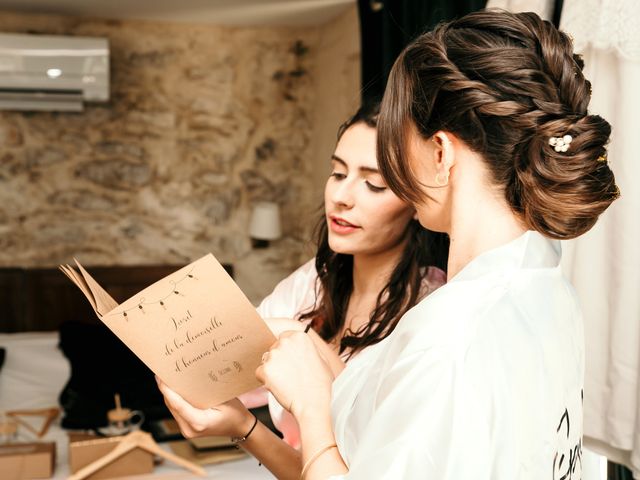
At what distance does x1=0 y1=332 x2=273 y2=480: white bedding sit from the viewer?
1.88 metres

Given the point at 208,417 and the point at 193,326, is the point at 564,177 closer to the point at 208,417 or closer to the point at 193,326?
the point at 193,326

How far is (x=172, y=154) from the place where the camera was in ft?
14.0

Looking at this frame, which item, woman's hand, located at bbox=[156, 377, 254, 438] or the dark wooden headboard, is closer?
woman's hand, located at bbox=[156, 377, 254, 438]

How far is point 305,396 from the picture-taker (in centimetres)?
83

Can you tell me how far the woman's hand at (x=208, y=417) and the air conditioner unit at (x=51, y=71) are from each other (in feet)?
10.4

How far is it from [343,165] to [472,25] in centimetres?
62

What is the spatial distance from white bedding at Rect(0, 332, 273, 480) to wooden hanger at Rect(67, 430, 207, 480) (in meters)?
0.03

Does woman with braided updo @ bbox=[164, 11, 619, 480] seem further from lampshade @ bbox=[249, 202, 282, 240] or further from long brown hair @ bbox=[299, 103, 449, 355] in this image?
lampshade @ bbox=[249, 202, 282, 240]

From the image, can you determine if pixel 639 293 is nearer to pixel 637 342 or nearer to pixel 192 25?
pixel 637 342

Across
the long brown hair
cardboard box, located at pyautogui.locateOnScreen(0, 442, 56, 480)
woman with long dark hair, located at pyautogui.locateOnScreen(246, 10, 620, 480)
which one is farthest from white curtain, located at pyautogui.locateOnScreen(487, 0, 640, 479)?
cardboard box, located at pyautogui.locateOnScreen(0, 442, 56, 480)

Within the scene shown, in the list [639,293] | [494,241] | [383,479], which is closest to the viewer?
[383,479]

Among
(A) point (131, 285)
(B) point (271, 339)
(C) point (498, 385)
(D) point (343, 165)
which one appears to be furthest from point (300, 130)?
(C) point (498, 385)

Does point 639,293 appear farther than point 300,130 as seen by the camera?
No

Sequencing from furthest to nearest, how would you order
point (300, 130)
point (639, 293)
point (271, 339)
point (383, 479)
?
point (300, 130), point (639, 293), point (271, 339), point (383, 479)
